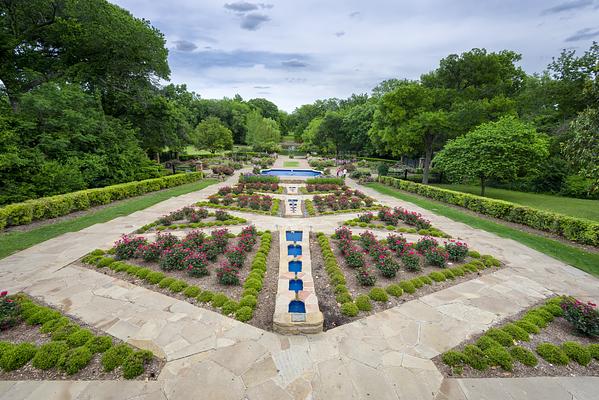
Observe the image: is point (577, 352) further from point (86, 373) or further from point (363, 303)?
point (86, 373)

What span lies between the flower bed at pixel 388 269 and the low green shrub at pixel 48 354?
4451 millimetres

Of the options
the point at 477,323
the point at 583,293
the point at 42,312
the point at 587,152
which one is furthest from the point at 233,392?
the point at 587,152

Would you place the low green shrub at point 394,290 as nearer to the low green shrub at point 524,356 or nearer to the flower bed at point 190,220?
the low green shrub at point 524,356

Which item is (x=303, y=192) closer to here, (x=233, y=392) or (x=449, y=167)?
(x=449, y=167)

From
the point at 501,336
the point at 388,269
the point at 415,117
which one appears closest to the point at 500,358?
the point at 501,336

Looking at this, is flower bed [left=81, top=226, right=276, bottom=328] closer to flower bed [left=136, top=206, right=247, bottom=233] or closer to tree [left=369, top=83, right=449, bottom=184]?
flower bed [left=136, top=206, right=247, bottom=233]

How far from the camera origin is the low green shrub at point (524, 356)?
3.81 metres

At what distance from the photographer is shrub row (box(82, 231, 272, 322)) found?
16.4ft

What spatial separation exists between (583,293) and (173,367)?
8.96m

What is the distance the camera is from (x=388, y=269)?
6355 millimetres

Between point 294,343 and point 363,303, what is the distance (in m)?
1.75

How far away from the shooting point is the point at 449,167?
57.2 feet

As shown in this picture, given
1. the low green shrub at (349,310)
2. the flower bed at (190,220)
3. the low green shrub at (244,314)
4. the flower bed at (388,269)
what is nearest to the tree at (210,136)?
the flower bed at (190,220)

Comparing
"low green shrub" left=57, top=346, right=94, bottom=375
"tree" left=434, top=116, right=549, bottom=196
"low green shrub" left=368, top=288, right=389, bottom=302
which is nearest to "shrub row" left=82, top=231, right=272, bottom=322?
"low green shrub" left=57, top=346, right=94, bottom=375
